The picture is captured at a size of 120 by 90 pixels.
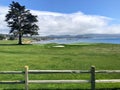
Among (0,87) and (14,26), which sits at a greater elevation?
(14,26)

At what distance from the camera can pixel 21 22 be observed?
84.0 m

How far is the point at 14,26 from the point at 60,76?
211 ft

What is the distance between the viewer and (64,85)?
1697 cm

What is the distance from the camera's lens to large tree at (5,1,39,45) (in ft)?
272

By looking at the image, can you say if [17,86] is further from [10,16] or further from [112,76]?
[10,16]

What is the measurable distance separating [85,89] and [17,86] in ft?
12.7

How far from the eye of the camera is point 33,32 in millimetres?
83750

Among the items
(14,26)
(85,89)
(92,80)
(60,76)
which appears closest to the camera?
(92,80)

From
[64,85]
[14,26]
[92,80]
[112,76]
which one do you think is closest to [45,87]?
[64,85]

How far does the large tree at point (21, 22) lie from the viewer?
82.9 metres

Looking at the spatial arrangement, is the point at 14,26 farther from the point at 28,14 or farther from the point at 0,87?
the point at 0,87

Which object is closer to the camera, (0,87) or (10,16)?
(0,87)

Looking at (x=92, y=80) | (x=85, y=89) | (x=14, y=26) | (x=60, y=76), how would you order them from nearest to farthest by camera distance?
(x=92, y=80) < (x=85, y=89) < (x=60, y=76) < (x=14, y=26)

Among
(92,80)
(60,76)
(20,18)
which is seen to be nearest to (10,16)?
(20,18)
